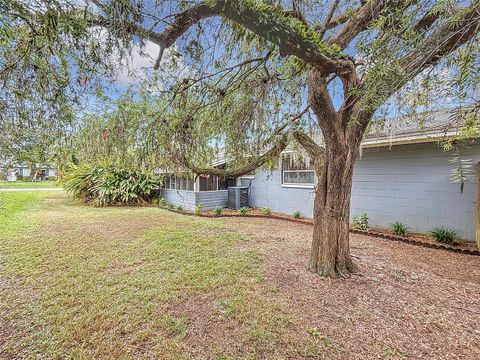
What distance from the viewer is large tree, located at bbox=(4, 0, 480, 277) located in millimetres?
1902

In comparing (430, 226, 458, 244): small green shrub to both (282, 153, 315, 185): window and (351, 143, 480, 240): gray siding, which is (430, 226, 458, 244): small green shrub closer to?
(351, 143, 480, 240): gray siding

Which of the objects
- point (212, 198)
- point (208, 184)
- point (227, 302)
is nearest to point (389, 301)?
point (227, 302)

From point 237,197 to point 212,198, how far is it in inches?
42.8

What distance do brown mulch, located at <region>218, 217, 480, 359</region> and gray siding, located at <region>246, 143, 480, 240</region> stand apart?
136cm

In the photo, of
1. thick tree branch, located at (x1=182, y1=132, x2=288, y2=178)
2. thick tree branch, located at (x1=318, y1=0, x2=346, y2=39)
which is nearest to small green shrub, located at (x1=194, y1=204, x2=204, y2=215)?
thick tree branch, located at (x1=182, y1=132, x2=288, y2=178)

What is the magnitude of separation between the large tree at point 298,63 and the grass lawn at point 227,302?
2.57 ft

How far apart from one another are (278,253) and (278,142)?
2.17 metres

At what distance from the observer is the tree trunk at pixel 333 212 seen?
3.69 meters

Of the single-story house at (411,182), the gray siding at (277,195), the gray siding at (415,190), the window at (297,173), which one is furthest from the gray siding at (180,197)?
the gray siding at (415,190)

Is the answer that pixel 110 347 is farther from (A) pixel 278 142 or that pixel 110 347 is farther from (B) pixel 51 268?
(A) pixel 278 142

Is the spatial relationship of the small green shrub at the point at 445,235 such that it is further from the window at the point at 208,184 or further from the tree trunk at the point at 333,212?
the window at the point at 208,184

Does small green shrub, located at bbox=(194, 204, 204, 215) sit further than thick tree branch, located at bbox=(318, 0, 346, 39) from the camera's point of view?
Yes

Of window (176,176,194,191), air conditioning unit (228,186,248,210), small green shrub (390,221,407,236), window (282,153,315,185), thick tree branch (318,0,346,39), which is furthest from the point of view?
air conditioning unit (228,186,248,210)

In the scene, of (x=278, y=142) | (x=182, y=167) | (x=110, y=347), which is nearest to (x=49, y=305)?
(x=110, y=347)
